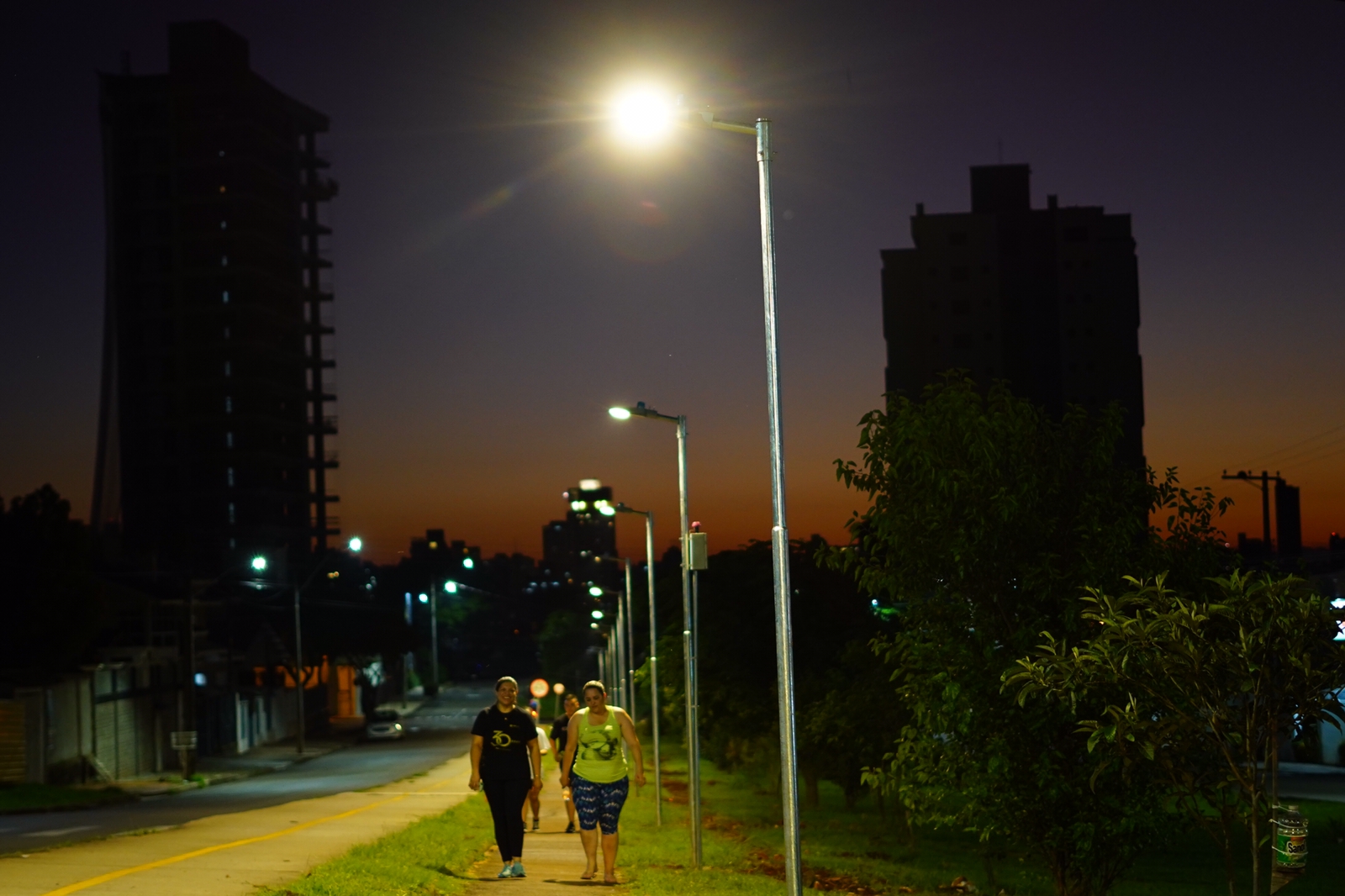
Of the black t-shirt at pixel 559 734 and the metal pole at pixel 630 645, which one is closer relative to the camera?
the black t-shirt at pixel 559 734

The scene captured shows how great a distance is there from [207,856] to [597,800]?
141 inches

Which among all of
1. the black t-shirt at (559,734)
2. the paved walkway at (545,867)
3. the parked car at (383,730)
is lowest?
the parked car at (383,730)

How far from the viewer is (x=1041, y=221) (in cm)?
11212

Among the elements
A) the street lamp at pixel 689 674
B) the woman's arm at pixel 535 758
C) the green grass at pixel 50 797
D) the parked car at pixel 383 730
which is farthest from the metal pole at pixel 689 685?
the parked car at pixel 383 730

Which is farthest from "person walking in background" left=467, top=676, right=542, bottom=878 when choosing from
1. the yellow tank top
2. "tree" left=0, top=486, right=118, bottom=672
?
"tree" left=0, top=486, right=118, bottom=672

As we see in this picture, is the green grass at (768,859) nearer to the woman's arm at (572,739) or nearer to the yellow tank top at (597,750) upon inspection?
the yellow tank top at (597,750)

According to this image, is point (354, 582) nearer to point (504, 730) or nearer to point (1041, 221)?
point (1041, 221)

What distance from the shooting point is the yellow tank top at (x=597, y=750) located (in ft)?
A: 39.6

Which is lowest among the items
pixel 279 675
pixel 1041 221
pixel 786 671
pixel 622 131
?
pixel 279 675

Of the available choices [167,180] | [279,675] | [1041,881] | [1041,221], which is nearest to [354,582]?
[279,675]

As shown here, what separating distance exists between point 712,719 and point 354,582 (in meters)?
68.6

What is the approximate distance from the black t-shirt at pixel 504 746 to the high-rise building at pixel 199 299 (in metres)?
100

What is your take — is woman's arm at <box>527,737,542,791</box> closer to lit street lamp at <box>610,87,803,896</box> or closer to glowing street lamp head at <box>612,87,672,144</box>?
lit street lamp at <box>610,87,803,896</box>

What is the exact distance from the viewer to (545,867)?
47.5ft
